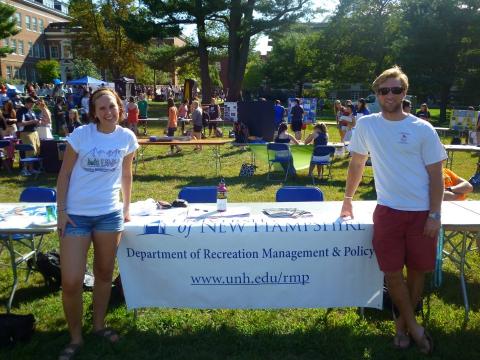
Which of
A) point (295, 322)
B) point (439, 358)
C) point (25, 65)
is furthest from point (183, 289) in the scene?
point (25, 65)

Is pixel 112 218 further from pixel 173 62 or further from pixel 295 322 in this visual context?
pixel 173 62

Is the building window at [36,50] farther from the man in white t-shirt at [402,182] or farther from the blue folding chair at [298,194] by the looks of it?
the man in white t-shirt at [402,182]

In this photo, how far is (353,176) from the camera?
3.39 meters

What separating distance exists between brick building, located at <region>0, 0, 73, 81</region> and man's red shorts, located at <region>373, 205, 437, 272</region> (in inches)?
2450

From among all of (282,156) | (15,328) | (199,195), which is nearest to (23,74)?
(282,156)

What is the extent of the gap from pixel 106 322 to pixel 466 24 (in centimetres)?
3066

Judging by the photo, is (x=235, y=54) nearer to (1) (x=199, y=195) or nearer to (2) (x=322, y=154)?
(2) (x=322, y=154)

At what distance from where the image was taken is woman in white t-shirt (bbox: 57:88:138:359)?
2.92 metres

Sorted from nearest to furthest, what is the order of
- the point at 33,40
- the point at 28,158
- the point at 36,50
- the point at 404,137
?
the point at 404,137, the point at 28,158, the point at 33,40, the point at 36,50

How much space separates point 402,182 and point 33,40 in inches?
2831

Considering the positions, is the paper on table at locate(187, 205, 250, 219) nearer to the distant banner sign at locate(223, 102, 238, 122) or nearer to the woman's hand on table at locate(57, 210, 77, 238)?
the woman's hand on table at locate(57, 210, 77, 238)

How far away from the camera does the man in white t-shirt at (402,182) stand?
2840 mm

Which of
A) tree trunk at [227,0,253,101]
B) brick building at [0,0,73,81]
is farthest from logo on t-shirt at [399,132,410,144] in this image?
brick building at [0,0,73,81]

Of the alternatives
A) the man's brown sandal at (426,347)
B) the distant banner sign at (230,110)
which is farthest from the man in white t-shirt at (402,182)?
the distant banner sign at (230,110)
